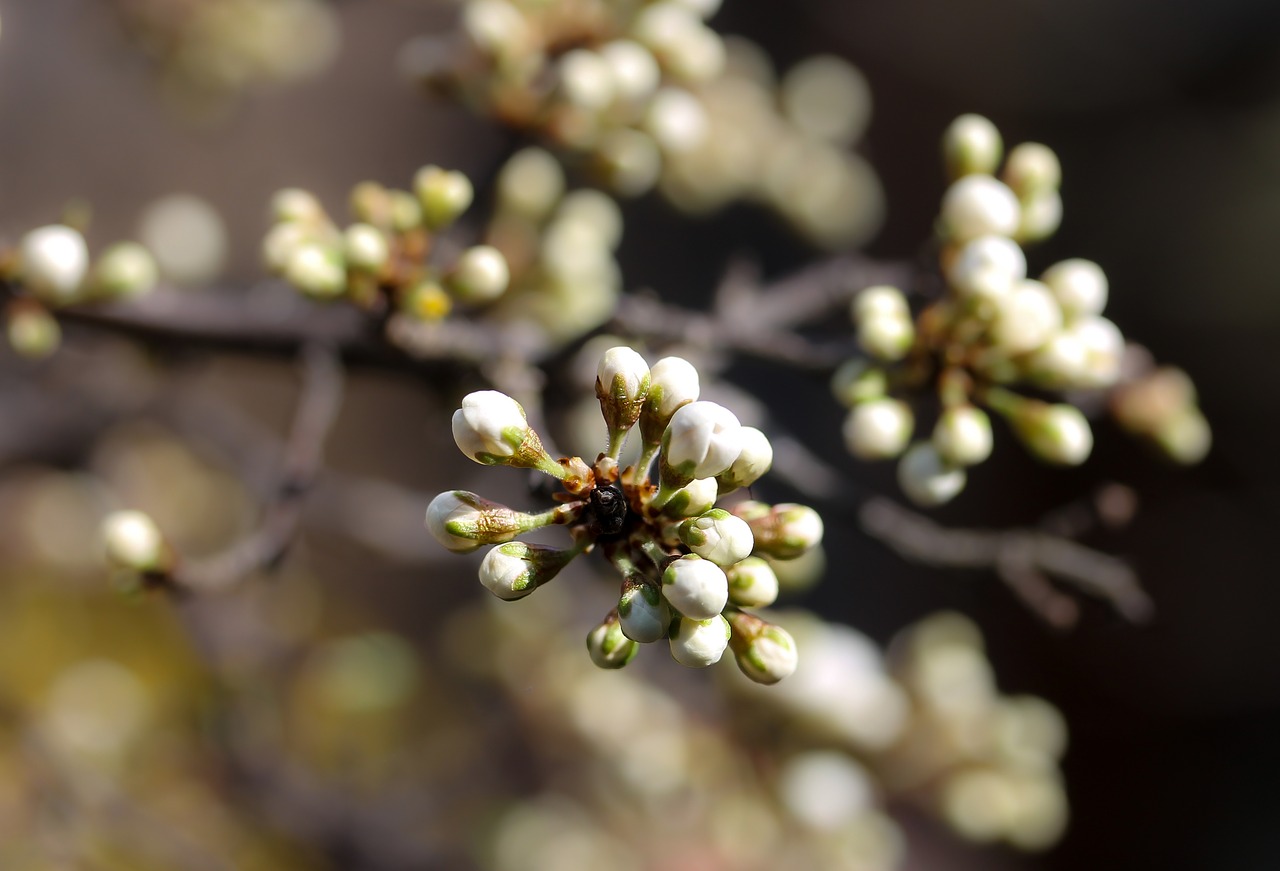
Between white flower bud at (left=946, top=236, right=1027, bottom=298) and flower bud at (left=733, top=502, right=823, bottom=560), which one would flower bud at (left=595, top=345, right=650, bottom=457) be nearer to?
flower bud at (left=733, top=502, right=823, bottom=560)

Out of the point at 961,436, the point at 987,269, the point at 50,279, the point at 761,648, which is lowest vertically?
the point at 50,279

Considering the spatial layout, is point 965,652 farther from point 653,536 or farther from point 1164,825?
point 1164,825

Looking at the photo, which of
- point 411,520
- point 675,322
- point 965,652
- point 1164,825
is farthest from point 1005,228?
point 1164,825

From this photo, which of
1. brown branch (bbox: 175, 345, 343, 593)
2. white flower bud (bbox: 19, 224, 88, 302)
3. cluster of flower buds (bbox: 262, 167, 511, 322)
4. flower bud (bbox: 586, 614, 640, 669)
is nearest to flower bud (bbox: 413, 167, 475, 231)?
cluster of flower buds (bbox: 262, 167, 511, 322)

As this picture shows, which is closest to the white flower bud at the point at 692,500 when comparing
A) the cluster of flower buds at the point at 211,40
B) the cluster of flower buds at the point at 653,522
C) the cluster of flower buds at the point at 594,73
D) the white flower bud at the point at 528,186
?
the cluster of flower buds at the point at 653,522

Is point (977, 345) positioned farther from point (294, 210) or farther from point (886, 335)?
point (294, 210)

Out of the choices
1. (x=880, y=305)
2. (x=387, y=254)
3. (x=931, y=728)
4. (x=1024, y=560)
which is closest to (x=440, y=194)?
(x=387, y=254)

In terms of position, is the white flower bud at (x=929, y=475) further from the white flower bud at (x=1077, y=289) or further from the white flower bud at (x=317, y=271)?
the white flower bud at (x=317, y=271)

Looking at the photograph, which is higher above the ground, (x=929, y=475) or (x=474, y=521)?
(x=929, y=475)
